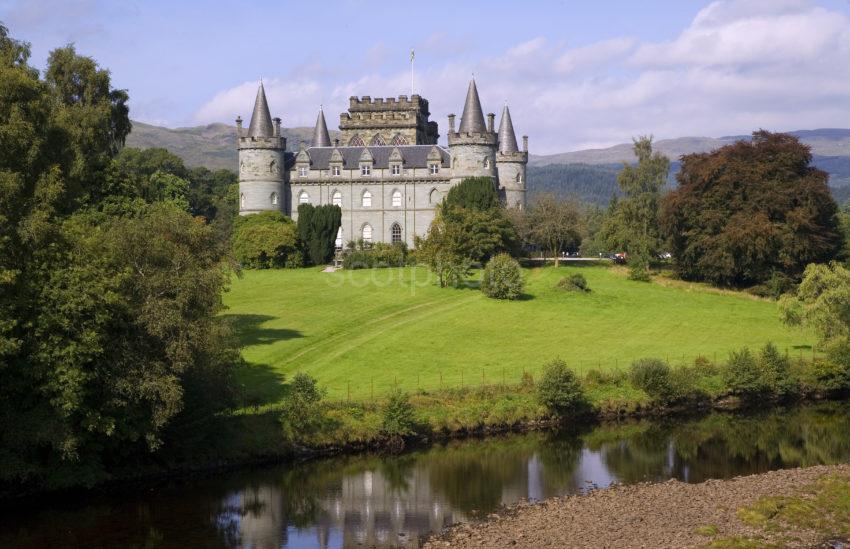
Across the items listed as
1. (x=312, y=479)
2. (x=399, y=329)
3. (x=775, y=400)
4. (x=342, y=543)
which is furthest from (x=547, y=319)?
(x=342, y=543)

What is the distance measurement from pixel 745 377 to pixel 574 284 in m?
19.1

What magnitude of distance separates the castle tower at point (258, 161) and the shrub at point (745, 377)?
43404 mm

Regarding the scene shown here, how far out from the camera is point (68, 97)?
155 ft

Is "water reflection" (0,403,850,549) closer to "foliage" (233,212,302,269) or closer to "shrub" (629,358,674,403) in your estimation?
"shrub" (629,358,674,403)

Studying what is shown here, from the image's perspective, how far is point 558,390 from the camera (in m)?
39.0

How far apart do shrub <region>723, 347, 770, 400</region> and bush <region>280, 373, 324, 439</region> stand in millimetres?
17986

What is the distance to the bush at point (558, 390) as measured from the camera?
38.8 metres

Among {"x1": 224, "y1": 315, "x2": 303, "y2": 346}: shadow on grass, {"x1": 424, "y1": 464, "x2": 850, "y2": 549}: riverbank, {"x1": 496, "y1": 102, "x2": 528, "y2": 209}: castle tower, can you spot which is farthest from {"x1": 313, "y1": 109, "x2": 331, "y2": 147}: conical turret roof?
{"x1": 424, "y1": 464, "x2": 850, "y2": 549}: riverbank

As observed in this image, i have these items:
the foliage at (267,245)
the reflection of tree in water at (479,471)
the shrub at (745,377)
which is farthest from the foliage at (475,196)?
the reflection of tree in water at (479,471)

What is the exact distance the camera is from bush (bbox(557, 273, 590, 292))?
60.8 metres

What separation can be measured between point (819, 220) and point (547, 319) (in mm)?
20809

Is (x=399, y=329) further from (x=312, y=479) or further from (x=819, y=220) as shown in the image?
(x=819, y=220)

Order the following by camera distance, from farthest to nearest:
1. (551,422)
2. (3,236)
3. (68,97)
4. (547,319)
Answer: (547,319), (68,97), (551,422), (3,236)

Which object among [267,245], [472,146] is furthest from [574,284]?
[267,245]
